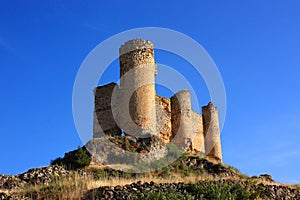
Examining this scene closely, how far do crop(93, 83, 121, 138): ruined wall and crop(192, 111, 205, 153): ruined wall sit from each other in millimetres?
6535

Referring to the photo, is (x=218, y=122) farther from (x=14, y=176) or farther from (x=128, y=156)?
(x=14, y=176)

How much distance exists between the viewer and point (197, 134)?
3294 cm

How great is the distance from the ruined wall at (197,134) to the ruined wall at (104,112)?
6.54 meters

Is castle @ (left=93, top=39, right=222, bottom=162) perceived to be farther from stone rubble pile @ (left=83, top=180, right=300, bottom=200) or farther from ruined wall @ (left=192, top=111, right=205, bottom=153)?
stone rubble pile @ (left=83, top=180, right=300, bottom=200)

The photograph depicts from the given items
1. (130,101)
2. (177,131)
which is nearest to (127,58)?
(130,101)

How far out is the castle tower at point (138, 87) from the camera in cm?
2464

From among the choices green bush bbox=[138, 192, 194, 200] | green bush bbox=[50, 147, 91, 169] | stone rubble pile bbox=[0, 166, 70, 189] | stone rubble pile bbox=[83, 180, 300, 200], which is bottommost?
green bush bbox=[138, 192, 194, 200]

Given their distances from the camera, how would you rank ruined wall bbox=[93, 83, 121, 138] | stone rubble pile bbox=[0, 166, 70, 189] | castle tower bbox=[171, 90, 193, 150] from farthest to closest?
1. castle tower bbox=[171, 90, 193, 150]
2. ruined wall bbox=[93, 83, 121, 138]
3. stone rubble pile bbox=[0, 166, 70, 189]

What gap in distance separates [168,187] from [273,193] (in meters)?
3.68

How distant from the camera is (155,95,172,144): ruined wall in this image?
27.6 metres

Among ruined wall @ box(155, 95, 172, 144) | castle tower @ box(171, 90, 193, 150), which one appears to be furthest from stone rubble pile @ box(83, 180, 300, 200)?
castle tower @ box(171, 90, 193, 150)

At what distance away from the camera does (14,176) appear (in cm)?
1856

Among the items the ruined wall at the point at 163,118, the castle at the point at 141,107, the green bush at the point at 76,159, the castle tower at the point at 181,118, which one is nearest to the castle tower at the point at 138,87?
the castle at the point at 141,107

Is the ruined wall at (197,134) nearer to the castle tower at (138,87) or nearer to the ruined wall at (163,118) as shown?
the ruined wall at (163,118)
